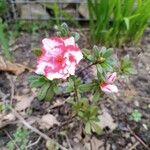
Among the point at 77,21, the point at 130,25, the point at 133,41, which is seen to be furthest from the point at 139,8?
the point at 77,21

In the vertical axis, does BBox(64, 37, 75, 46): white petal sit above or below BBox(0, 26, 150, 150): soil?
above

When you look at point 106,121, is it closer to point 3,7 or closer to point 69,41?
point 69,41

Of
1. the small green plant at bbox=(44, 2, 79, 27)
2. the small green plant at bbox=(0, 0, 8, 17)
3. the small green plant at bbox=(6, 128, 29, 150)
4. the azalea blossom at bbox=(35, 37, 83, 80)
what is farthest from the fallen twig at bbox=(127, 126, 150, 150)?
the small green plant at bbox=(0, 0, 8, 17)

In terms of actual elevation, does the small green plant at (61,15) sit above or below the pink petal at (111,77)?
above

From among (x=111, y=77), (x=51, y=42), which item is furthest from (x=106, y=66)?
(x=51, y=42)

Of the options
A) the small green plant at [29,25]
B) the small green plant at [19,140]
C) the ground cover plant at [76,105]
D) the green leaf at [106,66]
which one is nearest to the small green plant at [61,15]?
the small green plant at [29,25]

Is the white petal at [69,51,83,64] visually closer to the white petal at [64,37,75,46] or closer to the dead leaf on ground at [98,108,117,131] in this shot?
the white petal at [64,37,75,46]

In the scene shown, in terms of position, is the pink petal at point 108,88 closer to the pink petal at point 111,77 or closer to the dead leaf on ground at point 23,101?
the pink petal at point 111,77
